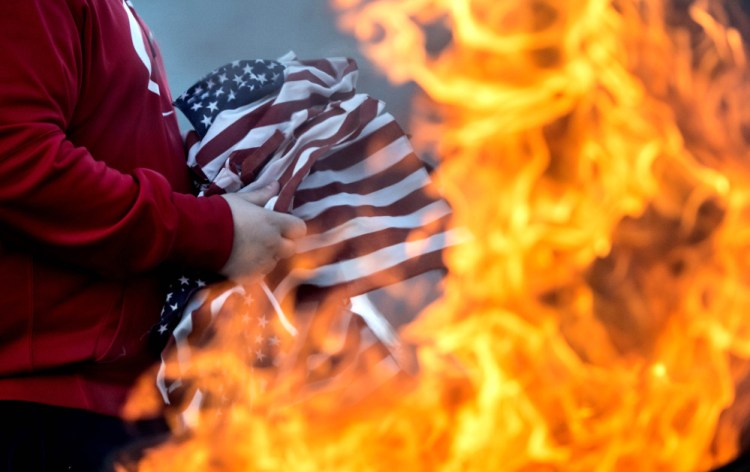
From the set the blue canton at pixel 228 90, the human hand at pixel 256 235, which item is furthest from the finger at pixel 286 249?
the blue canton at pixel 228 90

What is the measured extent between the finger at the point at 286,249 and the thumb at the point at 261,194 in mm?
45

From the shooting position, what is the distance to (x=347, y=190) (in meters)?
0.84

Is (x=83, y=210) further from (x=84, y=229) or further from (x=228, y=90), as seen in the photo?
(x=228, y=90)

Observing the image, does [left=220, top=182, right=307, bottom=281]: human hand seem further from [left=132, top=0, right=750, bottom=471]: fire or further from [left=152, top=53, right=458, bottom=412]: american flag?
[left=132, top=0, right=750, bottom=471]: fire

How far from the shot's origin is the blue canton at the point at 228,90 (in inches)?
33.0

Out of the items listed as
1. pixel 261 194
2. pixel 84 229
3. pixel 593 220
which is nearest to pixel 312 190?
pixel 261 194

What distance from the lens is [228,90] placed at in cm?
85

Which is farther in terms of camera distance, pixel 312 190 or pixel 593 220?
pixel 593 220

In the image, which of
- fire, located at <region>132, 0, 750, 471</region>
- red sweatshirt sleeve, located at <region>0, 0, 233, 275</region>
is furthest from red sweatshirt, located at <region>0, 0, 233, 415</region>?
fire, located at <region>132, 0, 750, 471</region>

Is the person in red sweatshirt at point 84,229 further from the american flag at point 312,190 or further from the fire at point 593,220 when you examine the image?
the fire at point 593,220

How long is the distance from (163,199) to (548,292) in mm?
507

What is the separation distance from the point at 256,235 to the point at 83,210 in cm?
16

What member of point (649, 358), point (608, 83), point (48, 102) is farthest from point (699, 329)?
point (48, 102)

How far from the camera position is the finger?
769 mm
